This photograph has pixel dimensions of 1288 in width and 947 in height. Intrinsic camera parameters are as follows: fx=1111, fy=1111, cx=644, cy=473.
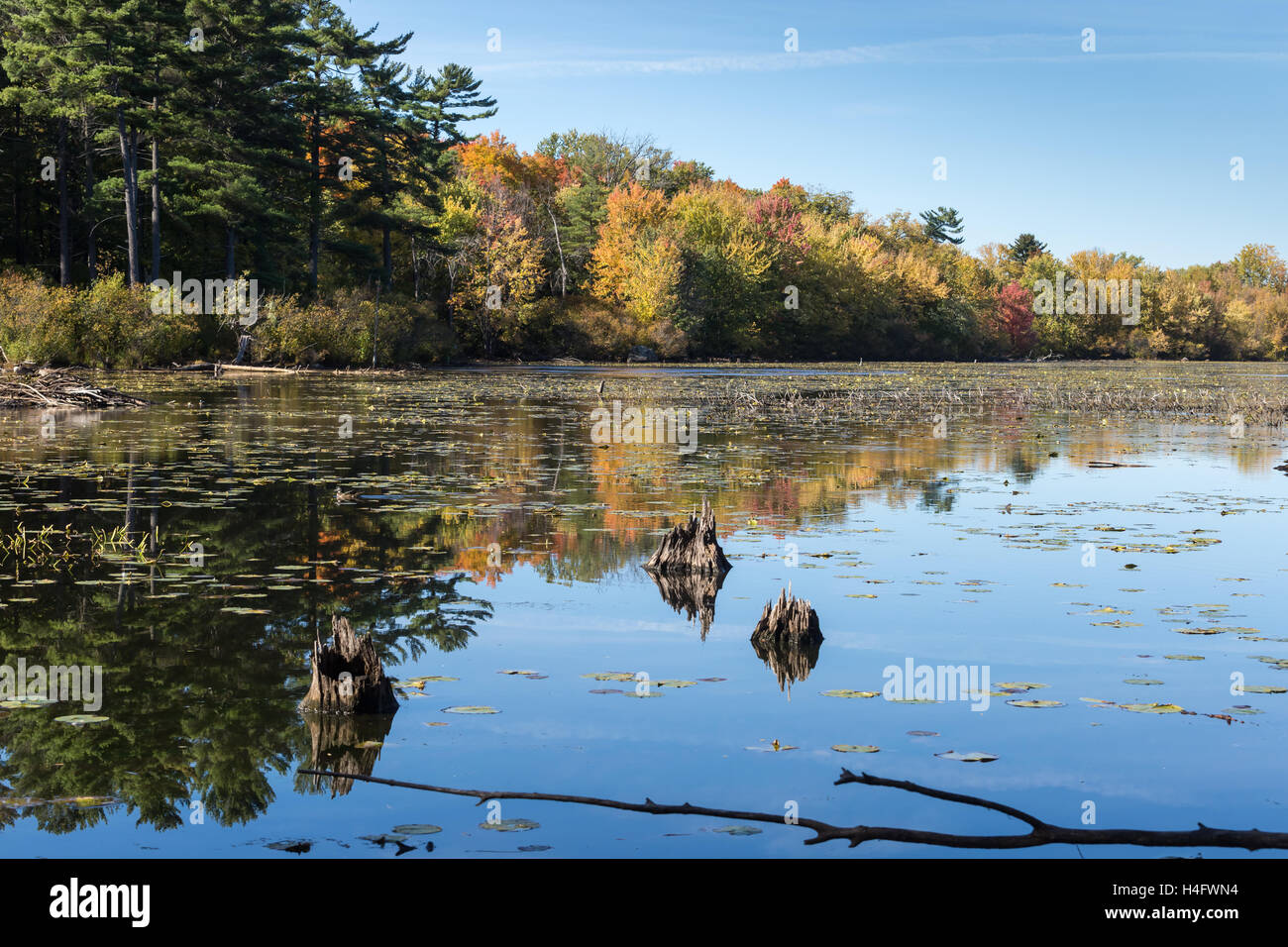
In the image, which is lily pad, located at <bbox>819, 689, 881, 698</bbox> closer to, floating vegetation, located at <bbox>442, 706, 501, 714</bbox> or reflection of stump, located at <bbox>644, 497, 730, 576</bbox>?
floating vegetation, located at <bbox>442, 706, 501, 714</bbox>

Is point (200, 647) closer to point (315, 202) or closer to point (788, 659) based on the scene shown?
point (788, 659)

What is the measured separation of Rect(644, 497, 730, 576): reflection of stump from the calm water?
23 centimetres

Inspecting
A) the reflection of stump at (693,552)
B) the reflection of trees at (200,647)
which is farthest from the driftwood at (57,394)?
the reflection of stump at (693,552)

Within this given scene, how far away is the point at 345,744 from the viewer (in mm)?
5078

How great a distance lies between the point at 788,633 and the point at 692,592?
1563 mm

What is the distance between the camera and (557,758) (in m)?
4.85

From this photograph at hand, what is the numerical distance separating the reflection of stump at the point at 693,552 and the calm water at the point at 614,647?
232 millimetres

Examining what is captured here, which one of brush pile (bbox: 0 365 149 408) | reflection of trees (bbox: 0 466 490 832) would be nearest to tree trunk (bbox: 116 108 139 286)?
brush pile (bbox: 0 365 149 408)

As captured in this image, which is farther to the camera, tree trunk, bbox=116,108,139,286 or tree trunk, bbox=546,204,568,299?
tree trunk, bbox=546,204,568,299

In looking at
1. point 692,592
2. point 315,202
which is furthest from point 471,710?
point 315,202

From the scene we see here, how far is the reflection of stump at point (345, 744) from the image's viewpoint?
4.67 meters

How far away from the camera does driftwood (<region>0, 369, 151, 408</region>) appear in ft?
74.2

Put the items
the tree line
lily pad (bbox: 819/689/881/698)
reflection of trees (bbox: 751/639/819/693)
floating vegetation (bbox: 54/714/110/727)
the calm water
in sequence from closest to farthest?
1. the calm water
2. floating vegetation (bbox: 54/714/110/727)
3. lily pad (bbox: 819/689/881/698)
4. reflection of trees (bbox: 751/639/819/693)
5. the tree line
